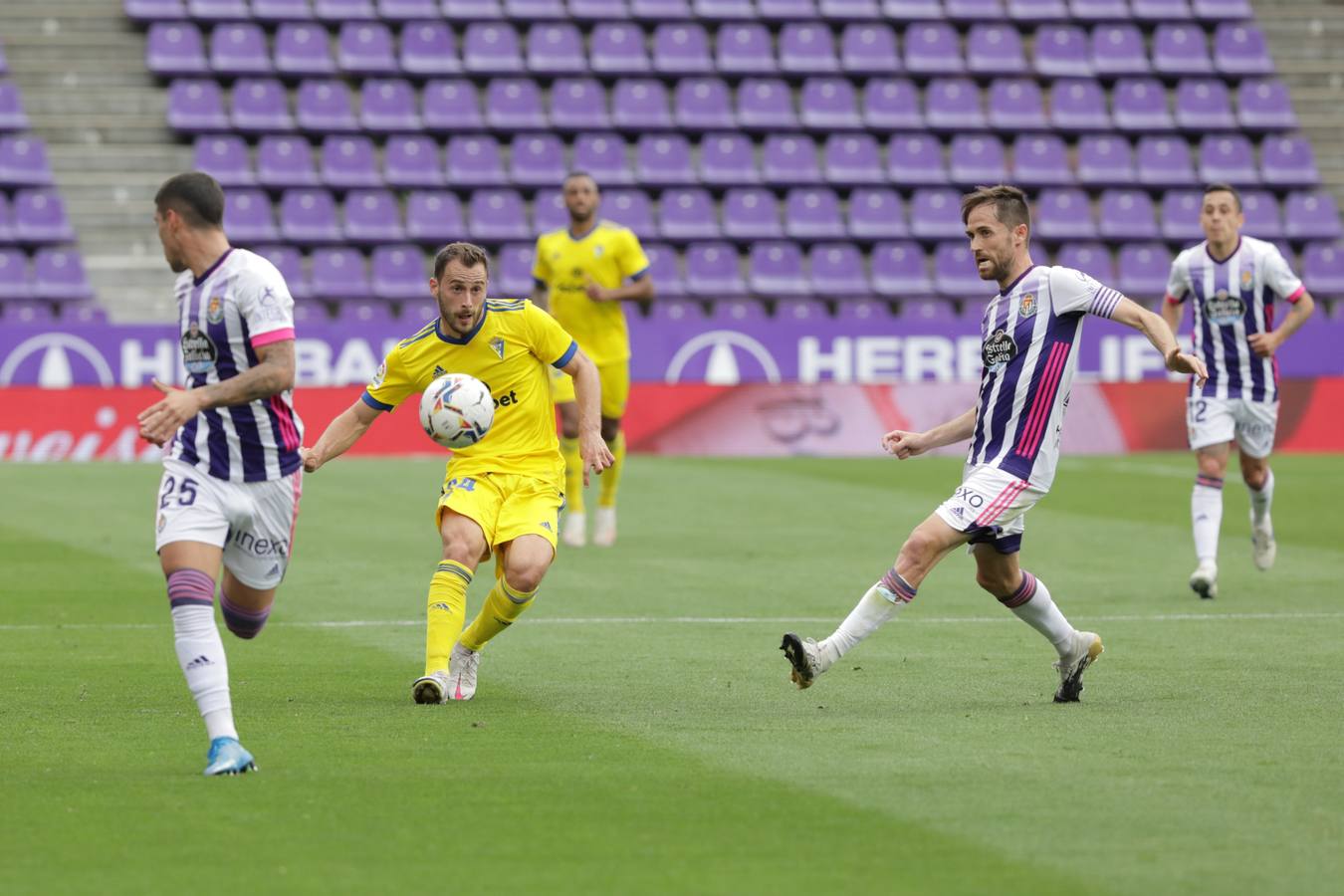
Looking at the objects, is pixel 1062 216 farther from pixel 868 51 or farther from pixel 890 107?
pixel 868 51

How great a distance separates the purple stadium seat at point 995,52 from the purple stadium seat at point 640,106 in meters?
4.78

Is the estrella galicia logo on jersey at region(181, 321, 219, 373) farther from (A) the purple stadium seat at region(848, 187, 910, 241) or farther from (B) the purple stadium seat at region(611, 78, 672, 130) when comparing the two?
(B) the purple stadium seat at region(611, 78, 672, 130)

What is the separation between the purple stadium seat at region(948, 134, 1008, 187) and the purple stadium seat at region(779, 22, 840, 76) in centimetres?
220

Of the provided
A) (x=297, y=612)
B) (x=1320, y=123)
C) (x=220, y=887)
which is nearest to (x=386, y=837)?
(x=220, y=887)

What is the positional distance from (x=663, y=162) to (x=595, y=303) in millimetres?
13621

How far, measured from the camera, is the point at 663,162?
28.2 metres

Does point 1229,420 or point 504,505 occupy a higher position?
point 504,505

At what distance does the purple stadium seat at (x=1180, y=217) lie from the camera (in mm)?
29000

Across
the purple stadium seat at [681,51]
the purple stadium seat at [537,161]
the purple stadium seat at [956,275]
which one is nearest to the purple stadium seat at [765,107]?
the purple stadium seat at [681,51]

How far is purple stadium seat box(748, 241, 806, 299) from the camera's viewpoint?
27.2 metres

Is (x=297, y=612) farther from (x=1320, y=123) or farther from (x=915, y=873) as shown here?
(x=1320, y=123)

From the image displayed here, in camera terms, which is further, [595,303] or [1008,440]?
[595,303]

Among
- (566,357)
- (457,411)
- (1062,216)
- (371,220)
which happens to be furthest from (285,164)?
(457,411)

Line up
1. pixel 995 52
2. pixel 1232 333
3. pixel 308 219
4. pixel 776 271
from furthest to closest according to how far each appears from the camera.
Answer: pixel 995 52, pixel 776 271, pixel 308 219, pixel 1232 333
